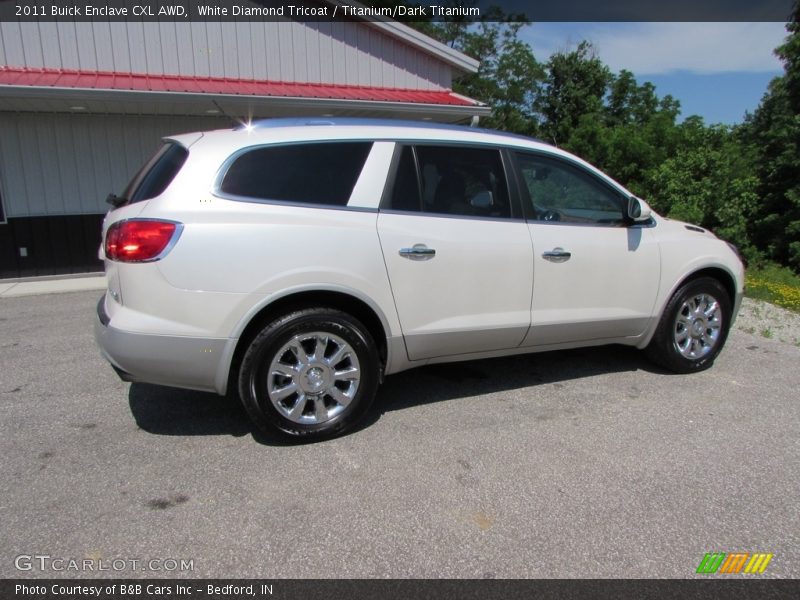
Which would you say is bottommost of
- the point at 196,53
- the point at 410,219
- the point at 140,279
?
the point at 140,279

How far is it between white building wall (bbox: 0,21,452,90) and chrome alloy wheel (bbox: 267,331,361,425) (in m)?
8.54

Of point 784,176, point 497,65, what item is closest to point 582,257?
point 784,176

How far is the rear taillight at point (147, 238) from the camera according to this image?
10.1ft

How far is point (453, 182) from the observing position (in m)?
3.84

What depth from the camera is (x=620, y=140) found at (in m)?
14.4

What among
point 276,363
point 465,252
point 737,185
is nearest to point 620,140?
point 737,185

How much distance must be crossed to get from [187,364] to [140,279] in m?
0.53

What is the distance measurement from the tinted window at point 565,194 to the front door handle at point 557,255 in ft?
0.80

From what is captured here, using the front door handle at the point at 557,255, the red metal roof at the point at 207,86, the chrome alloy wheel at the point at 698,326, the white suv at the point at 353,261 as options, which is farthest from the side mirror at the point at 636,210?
the red metal roof at the point at 207,86

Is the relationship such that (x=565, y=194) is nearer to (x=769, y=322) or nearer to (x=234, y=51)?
(x=769, y=322)

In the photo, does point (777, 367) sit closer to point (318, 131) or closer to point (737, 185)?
point (318, 131)

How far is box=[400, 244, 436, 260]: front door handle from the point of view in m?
3.58

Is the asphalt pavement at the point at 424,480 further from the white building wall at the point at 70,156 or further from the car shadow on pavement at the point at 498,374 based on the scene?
the white building wall at the point at 70,156
